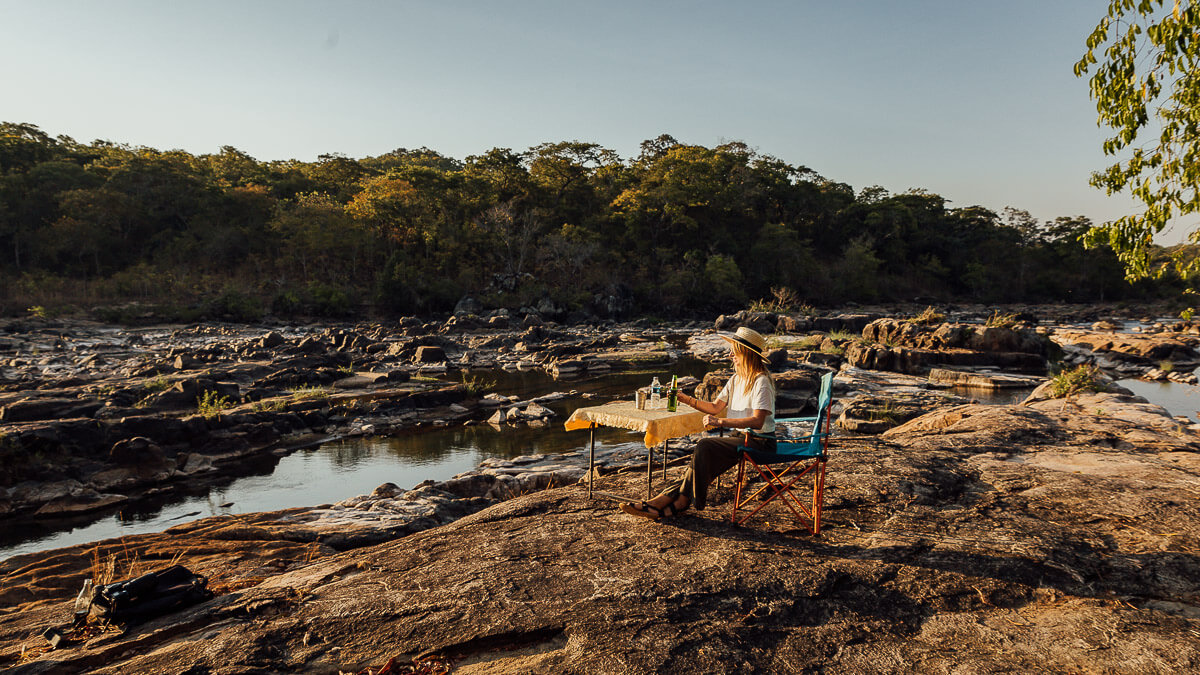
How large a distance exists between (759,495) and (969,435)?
13.8 feet

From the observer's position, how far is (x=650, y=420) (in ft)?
15.9

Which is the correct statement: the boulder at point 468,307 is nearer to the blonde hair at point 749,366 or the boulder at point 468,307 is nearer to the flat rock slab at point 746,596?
the flat rock slab at point 746,596

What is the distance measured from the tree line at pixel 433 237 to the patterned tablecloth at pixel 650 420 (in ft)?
137

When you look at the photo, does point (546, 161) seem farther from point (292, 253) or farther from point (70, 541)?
point (70, 541)

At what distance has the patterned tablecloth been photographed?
4.84m

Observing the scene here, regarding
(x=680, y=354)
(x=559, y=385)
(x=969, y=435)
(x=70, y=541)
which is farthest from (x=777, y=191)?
(x=70, y=541)

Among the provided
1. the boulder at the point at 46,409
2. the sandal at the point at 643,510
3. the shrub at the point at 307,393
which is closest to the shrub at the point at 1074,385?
the sandal at the point at 643,510

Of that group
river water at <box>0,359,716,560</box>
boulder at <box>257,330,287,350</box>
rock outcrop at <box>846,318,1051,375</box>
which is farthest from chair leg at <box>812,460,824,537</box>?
boulder at <box>257,330,287,350</box>

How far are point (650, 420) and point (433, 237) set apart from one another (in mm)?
49632

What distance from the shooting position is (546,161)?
188 feet

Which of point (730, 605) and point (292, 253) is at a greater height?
point (292, 253)

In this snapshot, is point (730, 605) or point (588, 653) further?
point (730, 605)

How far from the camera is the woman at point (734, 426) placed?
4.63 metres

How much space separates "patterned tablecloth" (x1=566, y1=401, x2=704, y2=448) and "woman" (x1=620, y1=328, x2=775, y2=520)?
0.80 ft
